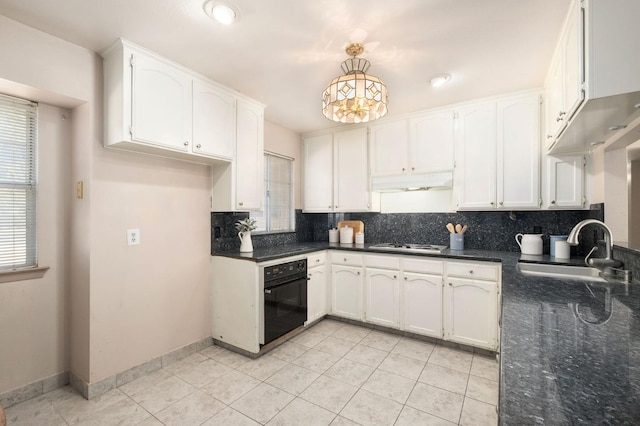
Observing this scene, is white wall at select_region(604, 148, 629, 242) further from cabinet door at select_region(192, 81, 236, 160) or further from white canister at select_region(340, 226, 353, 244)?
cabinet door at select_region(192, 81, 236, 160)

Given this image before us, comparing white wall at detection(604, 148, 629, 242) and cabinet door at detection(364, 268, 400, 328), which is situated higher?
white wall at detection(604, 148, 629, 242)

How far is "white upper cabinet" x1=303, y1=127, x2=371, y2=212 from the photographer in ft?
11.9

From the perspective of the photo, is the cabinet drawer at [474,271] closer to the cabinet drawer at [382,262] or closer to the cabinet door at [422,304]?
the cabinet door at [422,304]

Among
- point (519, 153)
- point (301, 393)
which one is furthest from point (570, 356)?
point (519, 153)

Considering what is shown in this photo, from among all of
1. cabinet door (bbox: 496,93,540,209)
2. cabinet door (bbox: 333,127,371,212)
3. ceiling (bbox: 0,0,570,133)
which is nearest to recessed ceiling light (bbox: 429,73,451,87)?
ceiling (bbox: 0,0,570,133)

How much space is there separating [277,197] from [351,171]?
1.00 meters

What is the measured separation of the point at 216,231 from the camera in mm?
2963

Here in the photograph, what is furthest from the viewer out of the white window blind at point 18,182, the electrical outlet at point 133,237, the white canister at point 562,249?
the white canister at point 562,249

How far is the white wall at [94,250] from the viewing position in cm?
194

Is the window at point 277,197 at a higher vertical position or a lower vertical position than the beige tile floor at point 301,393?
higher

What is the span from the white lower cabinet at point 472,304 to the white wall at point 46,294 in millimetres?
3222

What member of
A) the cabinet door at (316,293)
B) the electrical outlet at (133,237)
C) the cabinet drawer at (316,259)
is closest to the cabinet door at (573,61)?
the cabinet drawer at (316,259)

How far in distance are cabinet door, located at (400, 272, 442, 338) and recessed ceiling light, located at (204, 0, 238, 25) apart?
8.54 ft

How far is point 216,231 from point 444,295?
2.33 m
